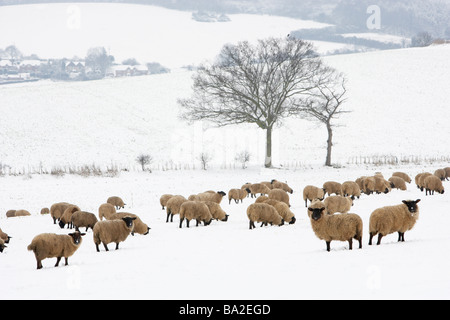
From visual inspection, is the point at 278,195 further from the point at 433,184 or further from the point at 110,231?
the point at 110,231

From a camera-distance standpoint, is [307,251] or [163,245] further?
[163,245]

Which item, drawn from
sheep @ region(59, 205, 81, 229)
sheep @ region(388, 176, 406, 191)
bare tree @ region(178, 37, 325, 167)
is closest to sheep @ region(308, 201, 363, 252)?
sheep @ region(59, 205, 81, 229)

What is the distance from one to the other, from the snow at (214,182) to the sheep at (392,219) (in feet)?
1.23

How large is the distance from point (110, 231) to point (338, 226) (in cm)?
603

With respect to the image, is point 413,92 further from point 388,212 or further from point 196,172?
point 388,212

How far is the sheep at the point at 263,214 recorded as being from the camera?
15500 millimetres

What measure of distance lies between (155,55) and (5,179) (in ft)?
568

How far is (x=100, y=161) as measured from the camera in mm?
45656

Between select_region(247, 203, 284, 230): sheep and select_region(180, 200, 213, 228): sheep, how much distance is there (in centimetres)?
164

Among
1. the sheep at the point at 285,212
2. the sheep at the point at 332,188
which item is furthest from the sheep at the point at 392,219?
the sheep at the point at 332,188

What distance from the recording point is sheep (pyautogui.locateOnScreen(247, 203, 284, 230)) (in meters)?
15.5

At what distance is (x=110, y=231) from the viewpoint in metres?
13.1
